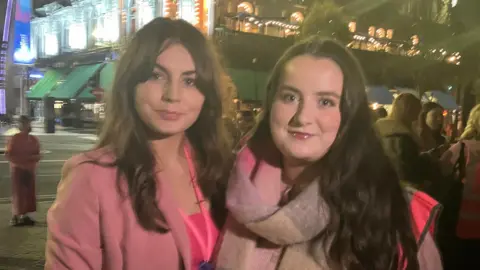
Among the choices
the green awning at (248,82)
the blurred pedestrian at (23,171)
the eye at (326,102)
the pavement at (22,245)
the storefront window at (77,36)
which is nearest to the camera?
the eye at (326,102)

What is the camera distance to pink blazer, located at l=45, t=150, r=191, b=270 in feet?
4.92

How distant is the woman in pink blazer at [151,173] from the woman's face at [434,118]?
4.91 m

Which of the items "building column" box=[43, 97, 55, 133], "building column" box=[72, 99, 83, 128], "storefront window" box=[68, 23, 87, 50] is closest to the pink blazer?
"building column" box=[43, 97, 55, 133]

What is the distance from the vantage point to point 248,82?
17906 mm

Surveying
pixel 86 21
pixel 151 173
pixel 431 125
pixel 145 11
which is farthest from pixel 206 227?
pixel 86 21

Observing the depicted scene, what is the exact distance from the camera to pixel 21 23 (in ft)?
82.6

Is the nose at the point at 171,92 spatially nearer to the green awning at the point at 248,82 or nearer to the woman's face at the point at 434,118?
the woman's face at the point at 434,118

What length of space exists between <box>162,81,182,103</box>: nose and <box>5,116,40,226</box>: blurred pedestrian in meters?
6.36

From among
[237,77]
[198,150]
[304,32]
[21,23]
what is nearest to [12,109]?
[21,23]

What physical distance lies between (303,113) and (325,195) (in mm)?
274

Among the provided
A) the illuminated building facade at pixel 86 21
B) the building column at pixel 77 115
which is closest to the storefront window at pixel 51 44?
the illuminated building facade at pixel 86 21

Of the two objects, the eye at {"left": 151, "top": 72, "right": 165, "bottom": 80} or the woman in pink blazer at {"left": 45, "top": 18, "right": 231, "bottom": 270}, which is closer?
the woman in pink blazer at {"left": 45, "top": 18, "right": 231, "bottom": 270}

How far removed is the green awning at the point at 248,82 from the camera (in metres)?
17.3

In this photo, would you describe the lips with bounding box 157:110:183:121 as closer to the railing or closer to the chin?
the chin
